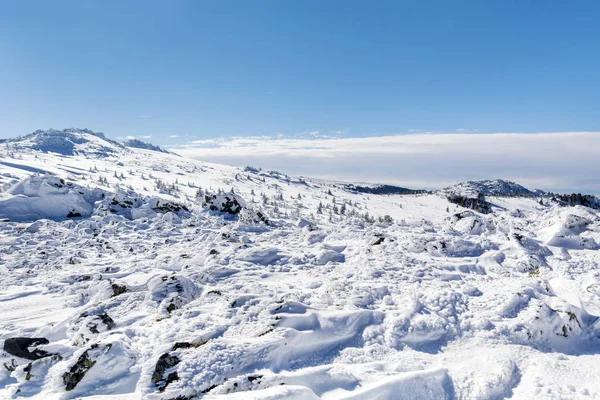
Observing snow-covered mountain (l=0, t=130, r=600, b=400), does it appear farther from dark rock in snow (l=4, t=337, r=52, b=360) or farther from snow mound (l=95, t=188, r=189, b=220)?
snow mound (l=95, t=188, r=189, b=220)

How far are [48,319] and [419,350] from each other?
9169 mm

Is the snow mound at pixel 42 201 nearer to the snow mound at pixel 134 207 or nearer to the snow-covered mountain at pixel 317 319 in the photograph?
the snow mound at pixel 134 207

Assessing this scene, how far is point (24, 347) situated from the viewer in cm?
688

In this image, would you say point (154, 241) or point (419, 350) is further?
point (154, 241)

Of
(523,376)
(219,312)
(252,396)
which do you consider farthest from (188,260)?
(523,376)

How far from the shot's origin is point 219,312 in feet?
25.6

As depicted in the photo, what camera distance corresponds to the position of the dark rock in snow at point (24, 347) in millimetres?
6660

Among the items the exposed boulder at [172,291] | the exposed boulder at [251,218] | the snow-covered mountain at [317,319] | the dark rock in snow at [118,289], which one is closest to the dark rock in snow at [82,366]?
the snow-covered mountain at [317,319]

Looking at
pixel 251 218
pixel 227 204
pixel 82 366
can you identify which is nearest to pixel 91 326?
pixel 82 366

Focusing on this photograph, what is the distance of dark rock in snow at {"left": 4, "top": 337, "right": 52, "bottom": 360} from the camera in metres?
6.66

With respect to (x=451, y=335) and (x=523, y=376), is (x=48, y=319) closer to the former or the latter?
(x=451, y=335)

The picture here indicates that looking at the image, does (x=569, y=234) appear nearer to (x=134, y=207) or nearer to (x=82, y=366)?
(x=82, y=366)

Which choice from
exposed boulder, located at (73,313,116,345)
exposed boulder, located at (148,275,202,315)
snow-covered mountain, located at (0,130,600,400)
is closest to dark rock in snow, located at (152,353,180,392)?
snow-covered mountain, located at (0,130,600,400)

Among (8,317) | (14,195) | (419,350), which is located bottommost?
(8,317)
